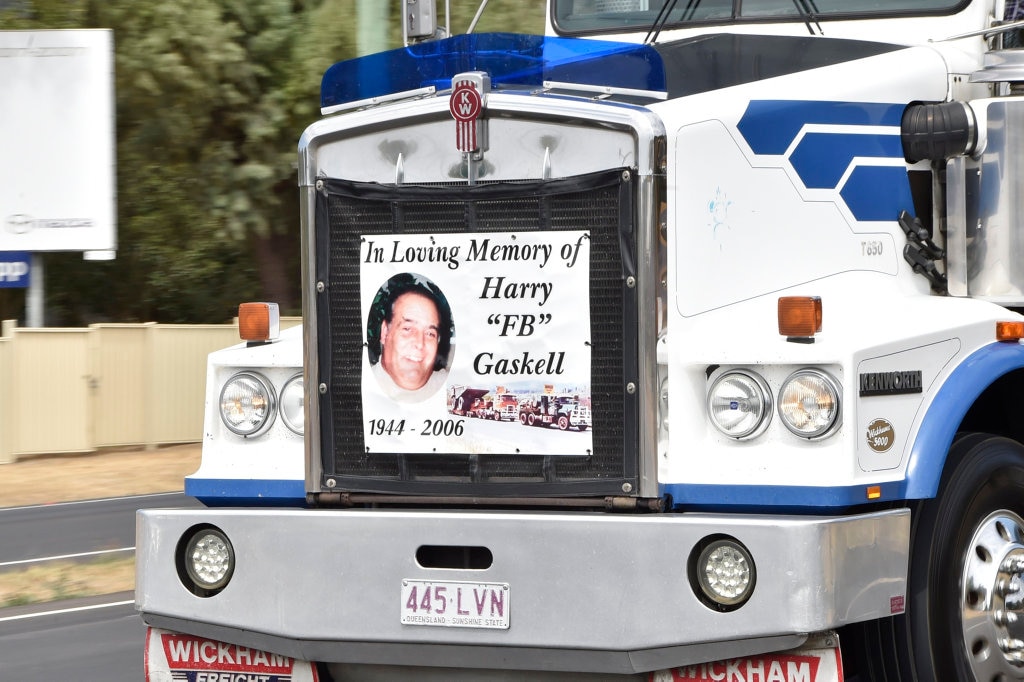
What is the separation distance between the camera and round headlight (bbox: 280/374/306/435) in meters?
5.16

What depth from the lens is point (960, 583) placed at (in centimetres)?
475

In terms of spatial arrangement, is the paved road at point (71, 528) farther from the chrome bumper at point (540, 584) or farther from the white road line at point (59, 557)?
the chrome bumper at point (540, 584)

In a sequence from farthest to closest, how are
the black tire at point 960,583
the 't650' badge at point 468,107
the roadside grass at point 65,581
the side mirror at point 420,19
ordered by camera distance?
the roadside grass at point 65,581 → the side mirror at point 420,19 → the 't650' badge at point 468,107 → the black tire at point 960,583

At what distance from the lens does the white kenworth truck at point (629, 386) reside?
4.38 meters

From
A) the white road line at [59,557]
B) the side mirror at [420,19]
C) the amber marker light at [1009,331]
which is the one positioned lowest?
the white road line at [59,557]

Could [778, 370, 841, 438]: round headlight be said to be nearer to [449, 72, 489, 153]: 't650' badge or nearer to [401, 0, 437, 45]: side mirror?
[449, 72, 489, 153]: 't650' badge

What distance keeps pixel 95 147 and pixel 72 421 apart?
3.53m

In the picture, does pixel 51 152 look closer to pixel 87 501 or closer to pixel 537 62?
pixel 87 501

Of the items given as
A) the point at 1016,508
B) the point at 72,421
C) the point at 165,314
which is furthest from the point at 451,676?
the point at 165,314

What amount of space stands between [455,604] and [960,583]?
159cm

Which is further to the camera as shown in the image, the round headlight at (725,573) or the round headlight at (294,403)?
the round headlight at (294,403)

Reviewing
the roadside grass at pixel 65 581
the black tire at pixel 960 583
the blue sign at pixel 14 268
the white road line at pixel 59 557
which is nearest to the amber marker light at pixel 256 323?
the black tire at pixel 960 583

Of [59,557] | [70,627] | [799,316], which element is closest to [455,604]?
[799,316]

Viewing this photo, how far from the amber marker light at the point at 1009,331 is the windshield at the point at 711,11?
4.84ft
